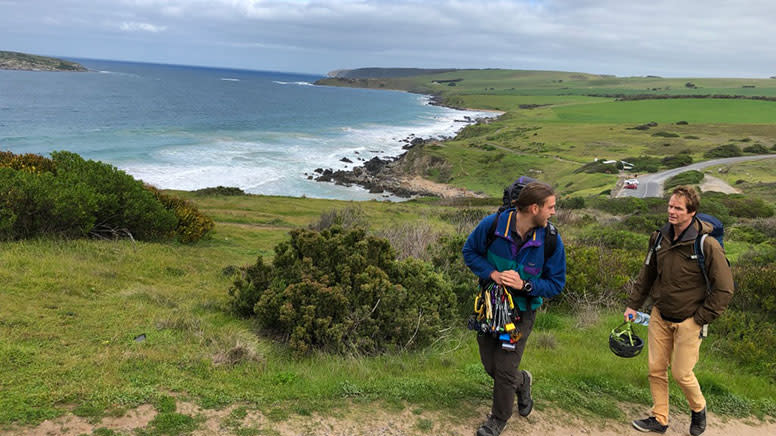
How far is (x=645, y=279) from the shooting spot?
4.41 m

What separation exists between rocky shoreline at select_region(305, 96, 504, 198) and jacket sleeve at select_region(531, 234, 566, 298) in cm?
4503

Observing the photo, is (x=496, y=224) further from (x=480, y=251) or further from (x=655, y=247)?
(x=655, y=247)

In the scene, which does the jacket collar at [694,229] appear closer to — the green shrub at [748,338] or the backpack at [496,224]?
the backpack at [496,224]

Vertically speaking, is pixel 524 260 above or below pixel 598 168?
above


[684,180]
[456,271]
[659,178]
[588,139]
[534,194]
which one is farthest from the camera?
[588,139]

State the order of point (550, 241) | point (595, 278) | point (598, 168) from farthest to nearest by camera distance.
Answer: point (598, 168)
point (595, 278)
point (550, 241)

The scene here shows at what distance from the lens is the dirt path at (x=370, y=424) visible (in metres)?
3.74

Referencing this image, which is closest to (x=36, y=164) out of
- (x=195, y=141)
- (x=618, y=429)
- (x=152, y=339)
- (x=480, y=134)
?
(x=152, y=339)

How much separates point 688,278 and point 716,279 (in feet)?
0.69

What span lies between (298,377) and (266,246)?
11.1m

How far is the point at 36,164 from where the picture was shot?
464 inches

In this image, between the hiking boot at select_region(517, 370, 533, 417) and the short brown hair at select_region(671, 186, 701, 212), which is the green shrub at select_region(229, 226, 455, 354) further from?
the short brown hair at select_region(671, 186, 701, 212)

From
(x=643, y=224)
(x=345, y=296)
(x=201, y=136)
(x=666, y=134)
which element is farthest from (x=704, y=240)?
(x=666, y=134)

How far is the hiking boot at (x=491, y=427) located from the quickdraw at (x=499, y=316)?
2.44 ft
